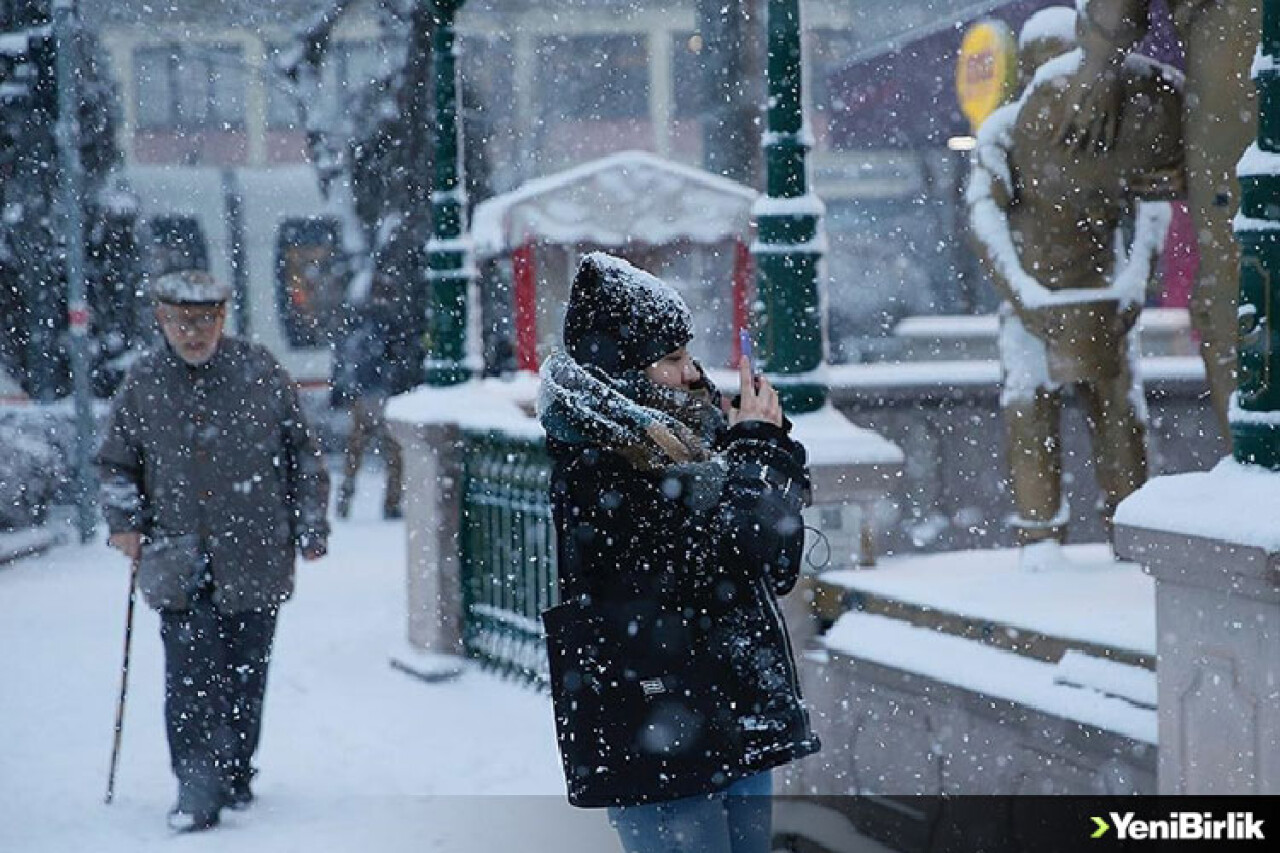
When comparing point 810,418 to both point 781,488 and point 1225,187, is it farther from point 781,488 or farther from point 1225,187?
point 781,488

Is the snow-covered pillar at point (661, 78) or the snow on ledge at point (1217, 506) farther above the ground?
the snow-covered pillar at point (661, 78)

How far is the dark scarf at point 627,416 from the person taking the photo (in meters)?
3.36

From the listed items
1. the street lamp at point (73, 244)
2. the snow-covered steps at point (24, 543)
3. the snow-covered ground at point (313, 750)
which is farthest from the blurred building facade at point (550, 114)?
the snow-covered ground at point (313, 750)

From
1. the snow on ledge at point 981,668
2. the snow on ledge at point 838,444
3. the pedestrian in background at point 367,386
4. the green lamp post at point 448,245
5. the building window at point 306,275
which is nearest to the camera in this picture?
the snow on ledge at point 981,668

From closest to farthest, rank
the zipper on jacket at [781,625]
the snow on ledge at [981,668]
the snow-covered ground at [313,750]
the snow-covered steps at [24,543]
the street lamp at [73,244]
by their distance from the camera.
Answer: the zipper on jacket at [781,625]
the snow on ledge at [981,668]
the snow-covered ground at [313,750]
the snow-covered steps at [24,543]
the street lamp at [73,244]

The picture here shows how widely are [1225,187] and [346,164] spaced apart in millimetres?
15079

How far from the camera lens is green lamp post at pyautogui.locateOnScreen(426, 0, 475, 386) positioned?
9219 millimetres

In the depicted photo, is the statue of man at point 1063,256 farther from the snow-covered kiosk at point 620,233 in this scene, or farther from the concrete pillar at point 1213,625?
the snow-covered kiosk at point 620,233

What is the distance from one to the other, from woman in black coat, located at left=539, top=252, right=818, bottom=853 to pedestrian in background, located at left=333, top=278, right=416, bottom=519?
37.8ft

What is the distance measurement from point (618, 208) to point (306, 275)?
35.8 feet

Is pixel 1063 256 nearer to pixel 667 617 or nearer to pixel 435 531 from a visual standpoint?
pixel 667 617

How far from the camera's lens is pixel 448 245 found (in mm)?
9328

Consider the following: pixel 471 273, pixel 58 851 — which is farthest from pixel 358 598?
pixel 58 851

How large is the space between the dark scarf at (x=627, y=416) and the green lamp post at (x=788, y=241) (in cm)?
254
